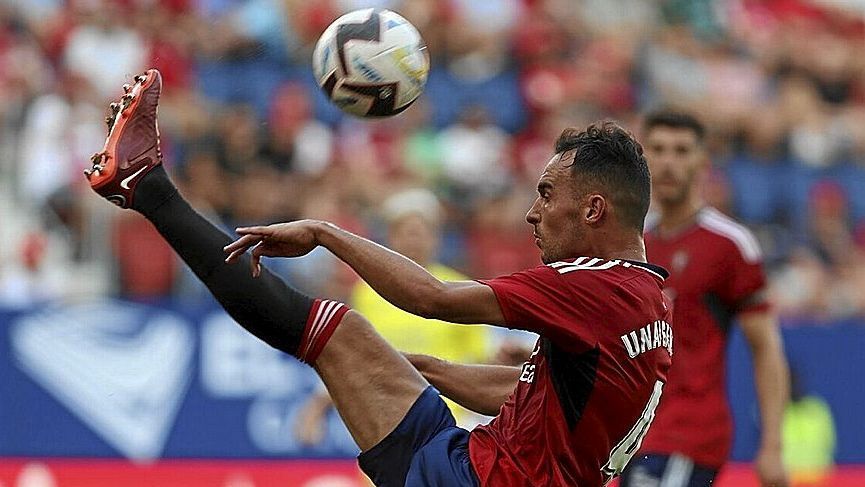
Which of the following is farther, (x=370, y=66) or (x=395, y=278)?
(x=370, y=66)

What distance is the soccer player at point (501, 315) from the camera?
4.74 metres

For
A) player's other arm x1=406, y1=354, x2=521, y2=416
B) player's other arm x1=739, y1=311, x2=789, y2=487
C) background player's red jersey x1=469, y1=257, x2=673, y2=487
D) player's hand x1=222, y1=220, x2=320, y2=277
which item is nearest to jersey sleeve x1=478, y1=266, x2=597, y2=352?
background player's red jersey x1=469, y1=257, x2=673, y2=487

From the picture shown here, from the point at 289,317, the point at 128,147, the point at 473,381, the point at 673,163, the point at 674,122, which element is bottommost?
the point at 473,381

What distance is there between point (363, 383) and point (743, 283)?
2.30m

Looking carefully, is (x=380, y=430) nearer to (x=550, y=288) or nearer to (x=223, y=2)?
(x=550, y=288)

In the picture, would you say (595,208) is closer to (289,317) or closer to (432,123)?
(289,317)

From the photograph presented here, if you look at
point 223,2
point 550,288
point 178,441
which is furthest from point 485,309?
point 223,2

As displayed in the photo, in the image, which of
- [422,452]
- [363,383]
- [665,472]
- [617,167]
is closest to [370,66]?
[617,167]

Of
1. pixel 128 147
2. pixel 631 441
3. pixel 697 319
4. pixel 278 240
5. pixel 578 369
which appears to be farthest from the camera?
pixel 697 319

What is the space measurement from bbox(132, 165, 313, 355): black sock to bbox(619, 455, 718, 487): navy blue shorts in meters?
1.91

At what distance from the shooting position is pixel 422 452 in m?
5.24

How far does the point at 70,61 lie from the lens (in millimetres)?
12094

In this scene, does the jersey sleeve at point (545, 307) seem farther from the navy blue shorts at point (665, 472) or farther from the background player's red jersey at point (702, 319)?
the background player's red jersey at point (702, 319)

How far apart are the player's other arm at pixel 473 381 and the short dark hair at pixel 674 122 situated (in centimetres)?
179
